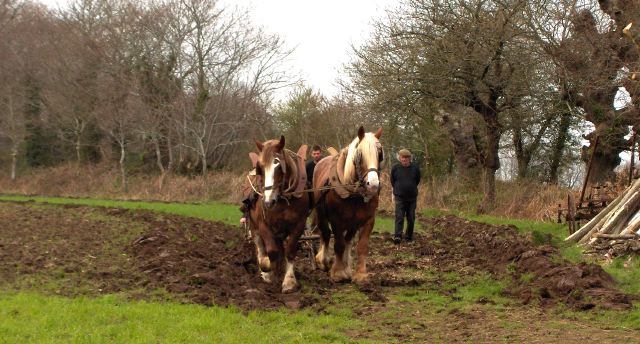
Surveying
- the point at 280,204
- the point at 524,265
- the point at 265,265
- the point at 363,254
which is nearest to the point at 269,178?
the point at 280,204

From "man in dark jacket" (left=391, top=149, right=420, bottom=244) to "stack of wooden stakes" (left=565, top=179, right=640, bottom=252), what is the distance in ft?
10.2

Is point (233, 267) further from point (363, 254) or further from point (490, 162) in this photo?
point (490, 162)

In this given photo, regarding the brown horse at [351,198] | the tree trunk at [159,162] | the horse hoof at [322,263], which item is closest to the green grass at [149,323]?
the brown horse at [351,198]

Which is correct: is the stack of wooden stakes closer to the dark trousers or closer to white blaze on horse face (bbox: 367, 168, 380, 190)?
the dark trousers

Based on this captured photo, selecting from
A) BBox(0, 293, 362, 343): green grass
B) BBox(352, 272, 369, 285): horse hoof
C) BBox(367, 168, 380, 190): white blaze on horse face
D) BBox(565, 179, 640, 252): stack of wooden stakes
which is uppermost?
BBox(367, 168, 380, 190): white blaze on horse face

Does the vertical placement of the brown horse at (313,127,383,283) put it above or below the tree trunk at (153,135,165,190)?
below

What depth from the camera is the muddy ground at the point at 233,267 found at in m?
7.80

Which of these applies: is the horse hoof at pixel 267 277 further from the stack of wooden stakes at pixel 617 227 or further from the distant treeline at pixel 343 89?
the distant treeline at pixel 343 89

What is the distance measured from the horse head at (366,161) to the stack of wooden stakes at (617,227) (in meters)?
4.15

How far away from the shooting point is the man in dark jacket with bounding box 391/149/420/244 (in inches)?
546

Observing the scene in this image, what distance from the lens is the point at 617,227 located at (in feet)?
37.4

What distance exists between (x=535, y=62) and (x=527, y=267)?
12375 millimetres

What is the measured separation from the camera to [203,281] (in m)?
8.48

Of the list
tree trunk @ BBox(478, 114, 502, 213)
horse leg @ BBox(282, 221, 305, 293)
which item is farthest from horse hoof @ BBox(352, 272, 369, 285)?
tree trunk @ BBox(478, 114, 502, 213)
